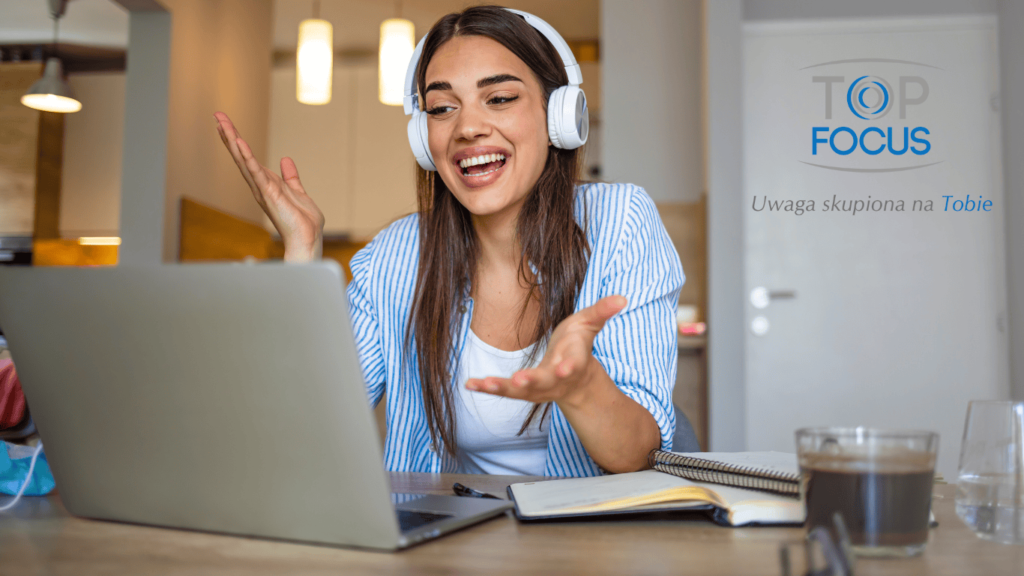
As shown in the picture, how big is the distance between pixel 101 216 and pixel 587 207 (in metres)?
3.93

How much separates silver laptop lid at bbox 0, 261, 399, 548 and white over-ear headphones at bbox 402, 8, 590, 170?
736 mm

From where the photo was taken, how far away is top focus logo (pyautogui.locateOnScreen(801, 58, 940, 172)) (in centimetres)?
290

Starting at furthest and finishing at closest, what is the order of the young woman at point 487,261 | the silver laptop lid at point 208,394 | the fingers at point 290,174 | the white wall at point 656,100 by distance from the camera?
the white wall at point 656,100, the fingers at point 290,174, the young woman at point 487,261, the silver laptop lid at point 208,394

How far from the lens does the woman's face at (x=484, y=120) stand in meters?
1.22

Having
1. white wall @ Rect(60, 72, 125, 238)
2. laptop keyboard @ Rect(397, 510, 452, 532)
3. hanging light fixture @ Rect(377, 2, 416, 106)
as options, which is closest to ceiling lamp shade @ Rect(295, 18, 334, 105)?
hanging light fixture @ Rect(377, 2, 416, 106)

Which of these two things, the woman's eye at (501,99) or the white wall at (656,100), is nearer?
the woman's eye at (501,99)

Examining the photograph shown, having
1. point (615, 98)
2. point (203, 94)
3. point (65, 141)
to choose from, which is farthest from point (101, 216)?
point (615, 98)

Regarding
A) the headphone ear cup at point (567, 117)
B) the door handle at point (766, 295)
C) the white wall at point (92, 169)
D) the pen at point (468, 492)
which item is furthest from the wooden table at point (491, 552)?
the white wall at point (92, 169)

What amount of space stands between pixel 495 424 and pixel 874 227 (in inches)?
88.9

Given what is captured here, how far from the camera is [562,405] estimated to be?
32.0 inches

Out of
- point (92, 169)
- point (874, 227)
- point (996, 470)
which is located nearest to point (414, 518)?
point (996, 470)

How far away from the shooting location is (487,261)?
1.35 meters

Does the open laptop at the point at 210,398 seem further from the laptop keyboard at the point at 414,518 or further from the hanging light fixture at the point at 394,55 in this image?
the hanging light fixture at the point at 394,55

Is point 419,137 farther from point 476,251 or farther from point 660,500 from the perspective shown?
point 660,500
